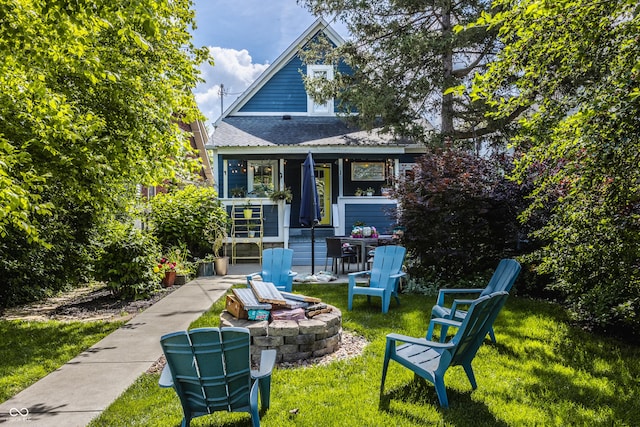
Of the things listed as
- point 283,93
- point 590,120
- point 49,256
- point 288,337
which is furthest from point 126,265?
point 283,93

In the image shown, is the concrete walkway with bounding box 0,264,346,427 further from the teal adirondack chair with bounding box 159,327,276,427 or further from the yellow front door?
the yellow front door

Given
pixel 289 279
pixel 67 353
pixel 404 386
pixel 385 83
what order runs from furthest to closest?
pixel 385 83, pixel 289 279, pixel 67 353, pixel 404 386

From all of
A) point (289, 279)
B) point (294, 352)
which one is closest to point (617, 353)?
point (294, 352)

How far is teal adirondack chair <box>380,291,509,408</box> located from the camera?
3305 mm

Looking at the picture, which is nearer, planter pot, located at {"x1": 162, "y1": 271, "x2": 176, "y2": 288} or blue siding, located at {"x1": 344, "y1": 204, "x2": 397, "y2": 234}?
planter pot, located at {"x1": 162, "y1": 271, "x2": 176, "y2": 288}

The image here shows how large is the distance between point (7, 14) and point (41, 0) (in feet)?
2.08

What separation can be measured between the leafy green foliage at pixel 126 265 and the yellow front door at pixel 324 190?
27.2ft

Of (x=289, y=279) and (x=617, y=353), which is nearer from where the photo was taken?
(x=617, y=353)

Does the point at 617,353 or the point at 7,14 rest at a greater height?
the point at 7,14

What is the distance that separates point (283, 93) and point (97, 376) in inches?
530

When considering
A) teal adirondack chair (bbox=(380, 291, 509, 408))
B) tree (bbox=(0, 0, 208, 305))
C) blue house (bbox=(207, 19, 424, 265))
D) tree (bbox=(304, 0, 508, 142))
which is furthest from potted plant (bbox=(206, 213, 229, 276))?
teal adirondack chair (bbox=(380, 291, 509, 408))

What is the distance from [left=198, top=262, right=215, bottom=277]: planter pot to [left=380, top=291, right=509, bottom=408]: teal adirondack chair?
24.7 ft

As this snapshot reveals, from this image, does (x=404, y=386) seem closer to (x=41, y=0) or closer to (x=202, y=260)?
(x=41, y=0)

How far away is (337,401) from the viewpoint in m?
3.46
